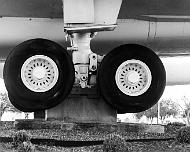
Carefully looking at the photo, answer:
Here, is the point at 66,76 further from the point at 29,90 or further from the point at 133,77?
the point at 133,77

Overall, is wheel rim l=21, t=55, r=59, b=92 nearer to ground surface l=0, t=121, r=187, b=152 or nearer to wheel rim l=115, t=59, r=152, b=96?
ground surface l=0, t=121, r=187, b=152

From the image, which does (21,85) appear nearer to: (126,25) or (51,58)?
(51,58)

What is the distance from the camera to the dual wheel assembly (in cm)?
809

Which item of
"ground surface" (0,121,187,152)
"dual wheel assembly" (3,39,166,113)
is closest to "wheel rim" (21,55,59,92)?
"dual wheel assembly" (3,39,166,113)

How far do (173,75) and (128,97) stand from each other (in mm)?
5712

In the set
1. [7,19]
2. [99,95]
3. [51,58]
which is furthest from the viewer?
[7,19]

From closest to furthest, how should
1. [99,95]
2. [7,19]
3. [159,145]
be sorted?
[159,145] → [99,95] → [7,19]

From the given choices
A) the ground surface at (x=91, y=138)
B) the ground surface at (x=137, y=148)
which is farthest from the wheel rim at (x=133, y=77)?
the ground surface at (x=137, y=148)

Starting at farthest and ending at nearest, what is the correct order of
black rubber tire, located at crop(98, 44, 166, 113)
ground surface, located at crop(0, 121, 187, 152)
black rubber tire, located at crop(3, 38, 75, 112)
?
black rubber tire, located at crop(98, 44, 166, 113) < black rubber tire, located at crop(3, 38, 75, 112) < ground surface, located at crop(0, 121, 187, 152)

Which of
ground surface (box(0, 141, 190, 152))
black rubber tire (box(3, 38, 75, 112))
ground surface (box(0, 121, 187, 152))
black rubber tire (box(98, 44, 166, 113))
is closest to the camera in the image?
ground surface (box(0, 141, 190, 152))

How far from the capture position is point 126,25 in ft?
33.5

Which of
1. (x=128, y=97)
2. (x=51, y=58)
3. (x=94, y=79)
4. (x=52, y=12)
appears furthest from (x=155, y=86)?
(x=52, y=12)

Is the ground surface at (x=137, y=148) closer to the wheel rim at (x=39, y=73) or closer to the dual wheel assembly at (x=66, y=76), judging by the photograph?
the dual wheel assembly at (x=66, y=76)

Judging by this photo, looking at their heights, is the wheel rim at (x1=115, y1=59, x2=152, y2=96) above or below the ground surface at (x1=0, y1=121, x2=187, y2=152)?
above
